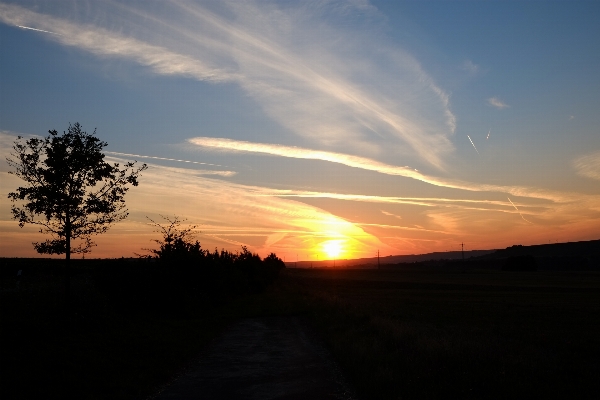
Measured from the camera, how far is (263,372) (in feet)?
39.8

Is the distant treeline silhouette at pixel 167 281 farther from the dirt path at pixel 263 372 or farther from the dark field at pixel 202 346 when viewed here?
the dirt path at pixel 263 372

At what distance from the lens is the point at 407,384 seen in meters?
10.0

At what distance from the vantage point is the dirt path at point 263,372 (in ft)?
32.6

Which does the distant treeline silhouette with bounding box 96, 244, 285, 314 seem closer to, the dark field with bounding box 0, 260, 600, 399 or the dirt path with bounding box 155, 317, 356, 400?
the dark field with bounding box 0, 260, 600, 399

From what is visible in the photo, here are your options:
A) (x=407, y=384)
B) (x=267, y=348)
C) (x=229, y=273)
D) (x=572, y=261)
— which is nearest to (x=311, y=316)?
(x=267, y=348)

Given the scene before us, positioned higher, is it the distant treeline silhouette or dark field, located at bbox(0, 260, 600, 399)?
the distant treeline silhouette

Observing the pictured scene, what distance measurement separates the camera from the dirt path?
32.6 feet

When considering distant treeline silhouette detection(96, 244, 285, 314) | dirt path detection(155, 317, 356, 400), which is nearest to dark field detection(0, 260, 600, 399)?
dirt path detection(155, 317, 356, 400)

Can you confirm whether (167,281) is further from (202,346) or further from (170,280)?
(202,346)

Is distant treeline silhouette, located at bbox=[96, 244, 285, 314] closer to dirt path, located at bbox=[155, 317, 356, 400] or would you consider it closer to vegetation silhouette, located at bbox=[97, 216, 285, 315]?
vegetation silhouette, located at bbox=[97, 216, 285, 315]

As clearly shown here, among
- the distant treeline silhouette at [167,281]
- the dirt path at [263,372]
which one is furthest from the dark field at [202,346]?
the distant treeline silhouette at [167,281]

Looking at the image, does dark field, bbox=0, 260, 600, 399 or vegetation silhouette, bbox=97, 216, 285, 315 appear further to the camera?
vegetation silhouette, bbox=97, 216, 285, 315

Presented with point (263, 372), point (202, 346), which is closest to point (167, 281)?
point (202, 346)

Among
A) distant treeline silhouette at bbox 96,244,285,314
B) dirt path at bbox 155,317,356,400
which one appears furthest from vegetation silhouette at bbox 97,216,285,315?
dirt path at bbox 155,317,356,400
